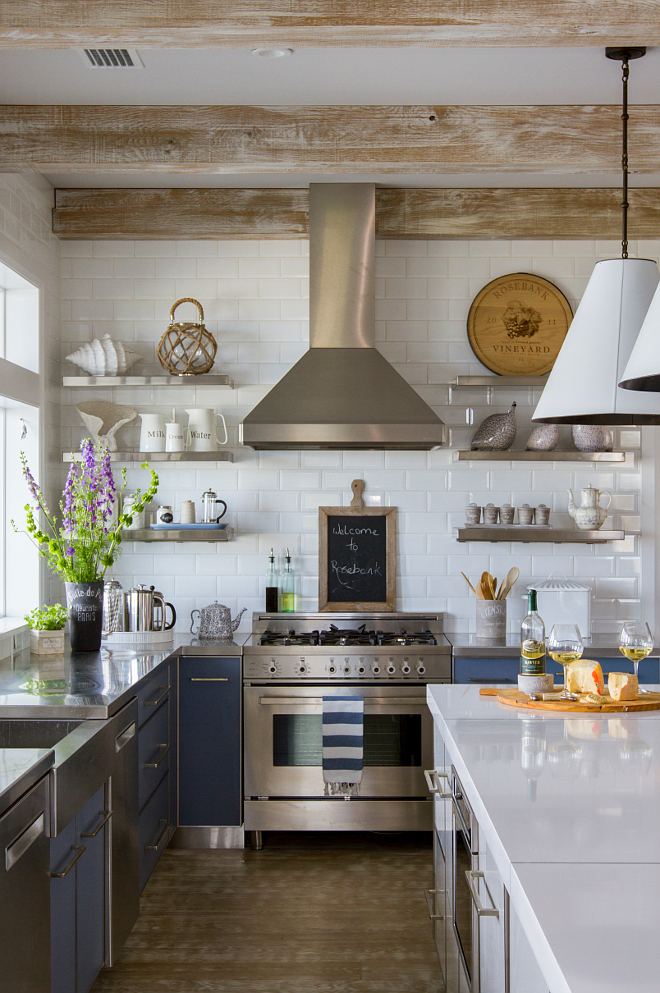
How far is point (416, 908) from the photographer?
354 centimetres

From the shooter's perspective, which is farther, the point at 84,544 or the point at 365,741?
the point at 365,741

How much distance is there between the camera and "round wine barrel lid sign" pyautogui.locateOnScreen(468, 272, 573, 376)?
470cm

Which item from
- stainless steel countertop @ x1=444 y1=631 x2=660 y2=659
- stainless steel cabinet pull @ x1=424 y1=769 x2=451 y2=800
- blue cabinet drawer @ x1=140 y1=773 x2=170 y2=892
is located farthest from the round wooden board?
blue cabinet drawer @ x1=140 y1=773 x2=170 y2=892

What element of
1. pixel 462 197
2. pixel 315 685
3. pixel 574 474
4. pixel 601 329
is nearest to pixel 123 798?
pixel 315 685

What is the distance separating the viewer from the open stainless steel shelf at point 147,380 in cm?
449

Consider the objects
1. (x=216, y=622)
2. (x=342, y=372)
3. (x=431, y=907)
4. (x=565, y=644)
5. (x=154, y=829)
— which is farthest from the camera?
(x=216, y=622)

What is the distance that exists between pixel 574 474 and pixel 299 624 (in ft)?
5.62

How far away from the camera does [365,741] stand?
4203mm

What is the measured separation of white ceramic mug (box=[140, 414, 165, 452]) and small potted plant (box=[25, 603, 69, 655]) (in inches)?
41.0

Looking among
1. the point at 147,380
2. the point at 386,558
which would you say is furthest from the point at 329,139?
the point at 386,558

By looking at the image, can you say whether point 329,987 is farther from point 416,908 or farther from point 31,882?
point 31,882

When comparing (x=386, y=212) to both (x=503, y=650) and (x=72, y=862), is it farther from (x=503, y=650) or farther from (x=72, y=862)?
(x=72, y=862)

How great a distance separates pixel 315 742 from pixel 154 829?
0.87 meters

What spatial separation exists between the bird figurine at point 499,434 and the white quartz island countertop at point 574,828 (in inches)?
85.2
